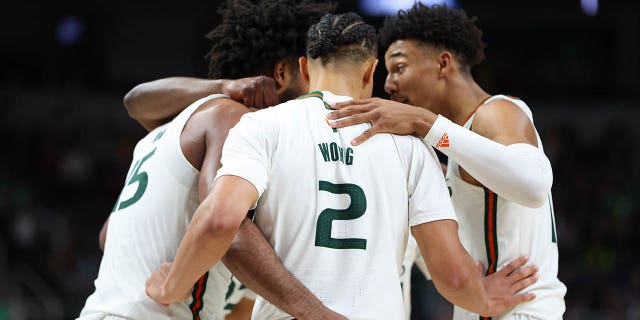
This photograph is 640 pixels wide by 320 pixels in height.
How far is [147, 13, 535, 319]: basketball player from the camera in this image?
2938 millimetres

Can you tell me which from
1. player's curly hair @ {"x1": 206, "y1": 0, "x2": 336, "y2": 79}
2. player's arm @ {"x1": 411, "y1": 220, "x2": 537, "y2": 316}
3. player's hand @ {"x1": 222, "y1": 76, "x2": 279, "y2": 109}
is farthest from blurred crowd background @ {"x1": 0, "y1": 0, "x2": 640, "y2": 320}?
player's arm @ {"x1": 411, "y1": 220, "x2": 537, "y2": 316}

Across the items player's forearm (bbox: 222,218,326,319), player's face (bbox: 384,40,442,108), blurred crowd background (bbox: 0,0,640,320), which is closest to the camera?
player's forearm (bbox: 222,218,326,319)

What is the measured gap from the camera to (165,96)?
3951 millimetres

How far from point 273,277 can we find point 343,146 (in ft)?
1.84

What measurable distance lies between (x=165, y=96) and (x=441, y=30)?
1507 mm

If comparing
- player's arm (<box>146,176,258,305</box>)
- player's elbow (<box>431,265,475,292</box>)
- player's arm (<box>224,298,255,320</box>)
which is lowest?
player's arm (<box>224,298,255,320</box>)

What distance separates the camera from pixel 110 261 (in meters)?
3.54

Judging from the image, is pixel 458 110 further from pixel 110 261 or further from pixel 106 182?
pixel 106 182

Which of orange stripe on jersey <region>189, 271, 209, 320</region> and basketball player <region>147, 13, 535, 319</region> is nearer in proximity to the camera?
basketball player <region>147, 13, 535, 319</region>

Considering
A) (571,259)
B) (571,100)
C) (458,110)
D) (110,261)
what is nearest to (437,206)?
(458,110)

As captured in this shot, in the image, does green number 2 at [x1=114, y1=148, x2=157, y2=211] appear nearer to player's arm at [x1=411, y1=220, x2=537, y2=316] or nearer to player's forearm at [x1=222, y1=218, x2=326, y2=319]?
player's forearm at [x1=222, y1=218, x2=326, y2=319]

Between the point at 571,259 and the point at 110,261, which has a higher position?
the point at 110,261

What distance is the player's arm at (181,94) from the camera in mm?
3652

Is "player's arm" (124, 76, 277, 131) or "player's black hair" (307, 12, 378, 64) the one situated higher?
"player's black hair" (307, 12, 378, 64)
